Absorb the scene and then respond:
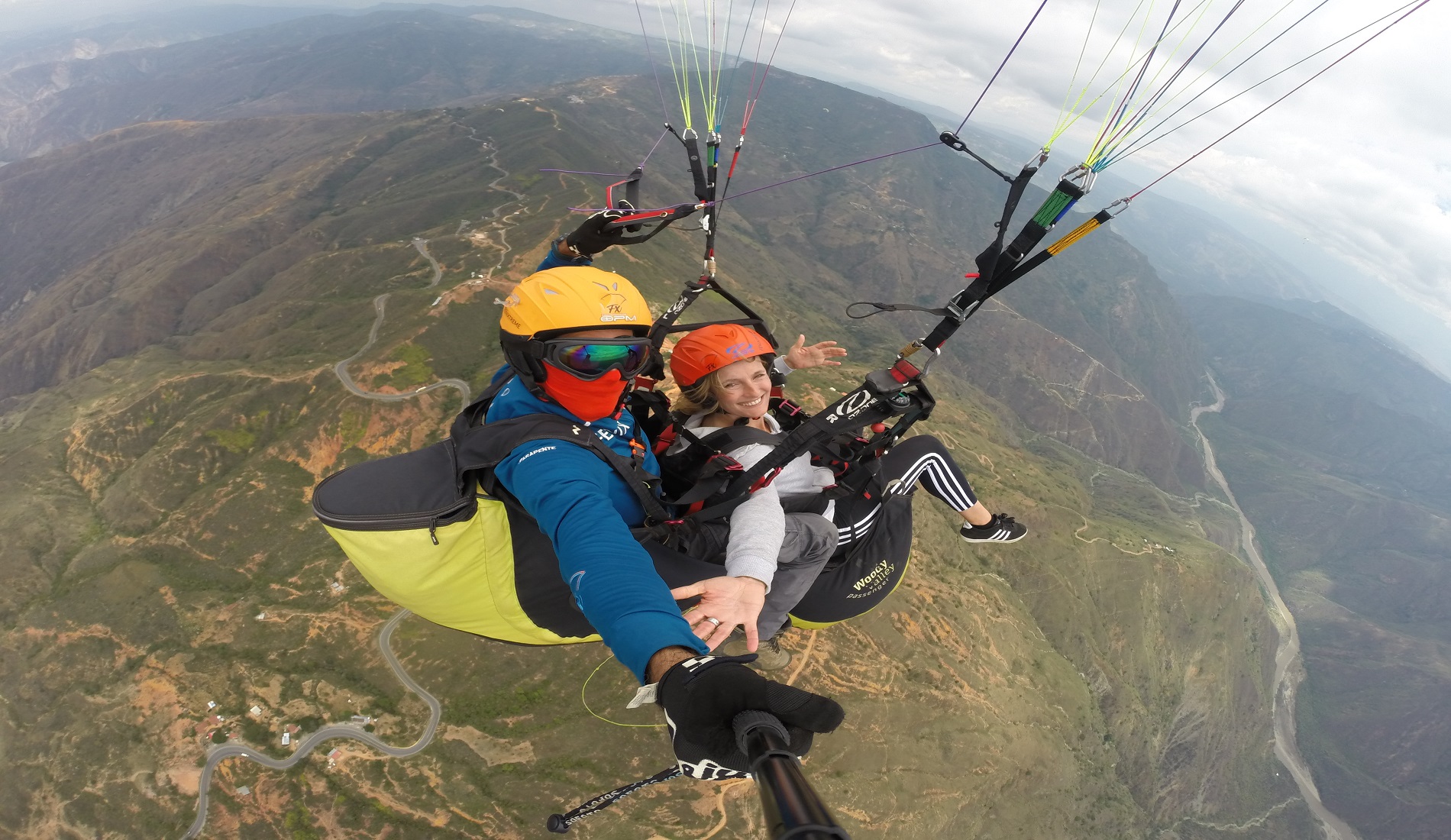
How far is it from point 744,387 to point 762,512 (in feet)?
7.24

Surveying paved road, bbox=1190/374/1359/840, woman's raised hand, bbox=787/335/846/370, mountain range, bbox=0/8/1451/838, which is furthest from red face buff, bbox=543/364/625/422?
paved road, bbox=1190/374/1359/840

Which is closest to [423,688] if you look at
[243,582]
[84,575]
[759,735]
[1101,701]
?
[243,582]

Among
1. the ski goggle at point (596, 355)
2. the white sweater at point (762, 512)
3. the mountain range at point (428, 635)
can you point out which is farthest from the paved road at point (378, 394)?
the ski goggle at point (596, 355)

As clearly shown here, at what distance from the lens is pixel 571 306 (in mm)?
4984

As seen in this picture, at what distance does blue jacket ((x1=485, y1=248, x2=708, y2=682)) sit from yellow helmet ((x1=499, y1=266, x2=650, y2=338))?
642 millimetres

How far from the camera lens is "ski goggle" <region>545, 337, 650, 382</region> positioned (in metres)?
4.88

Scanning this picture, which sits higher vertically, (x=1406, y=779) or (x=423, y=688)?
(x=423, y=688)

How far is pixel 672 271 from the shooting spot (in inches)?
4459

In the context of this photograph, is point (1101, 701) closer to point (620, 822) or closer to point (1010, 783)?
point (1010, 783)

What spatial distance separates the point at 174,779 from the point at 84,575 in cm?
2928

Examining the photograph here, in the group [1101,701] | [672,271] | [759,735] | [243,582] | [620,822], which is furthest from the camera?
[672,271]

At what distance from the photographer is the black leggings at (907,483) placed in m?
7.68

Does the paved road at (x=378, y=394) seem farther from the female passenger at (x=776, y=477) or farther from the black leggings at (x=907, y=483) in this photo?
the black leggings at (x=907, y=483)

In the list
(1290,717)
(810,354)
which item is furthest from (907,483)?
(1290,717)
